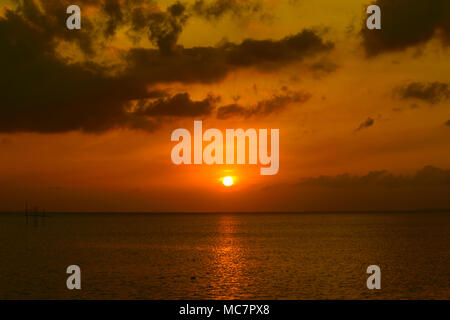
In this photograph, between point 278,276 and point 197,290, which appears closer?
point 197,290

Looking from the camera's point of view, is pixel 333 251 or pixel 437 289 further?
pixel 333 251

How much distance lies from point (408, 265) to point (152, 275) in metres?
39.0

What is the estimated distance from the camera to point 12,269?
6525 centimetres

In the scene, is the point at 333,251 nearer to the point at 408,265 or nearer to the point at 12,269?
the point at 408,265
